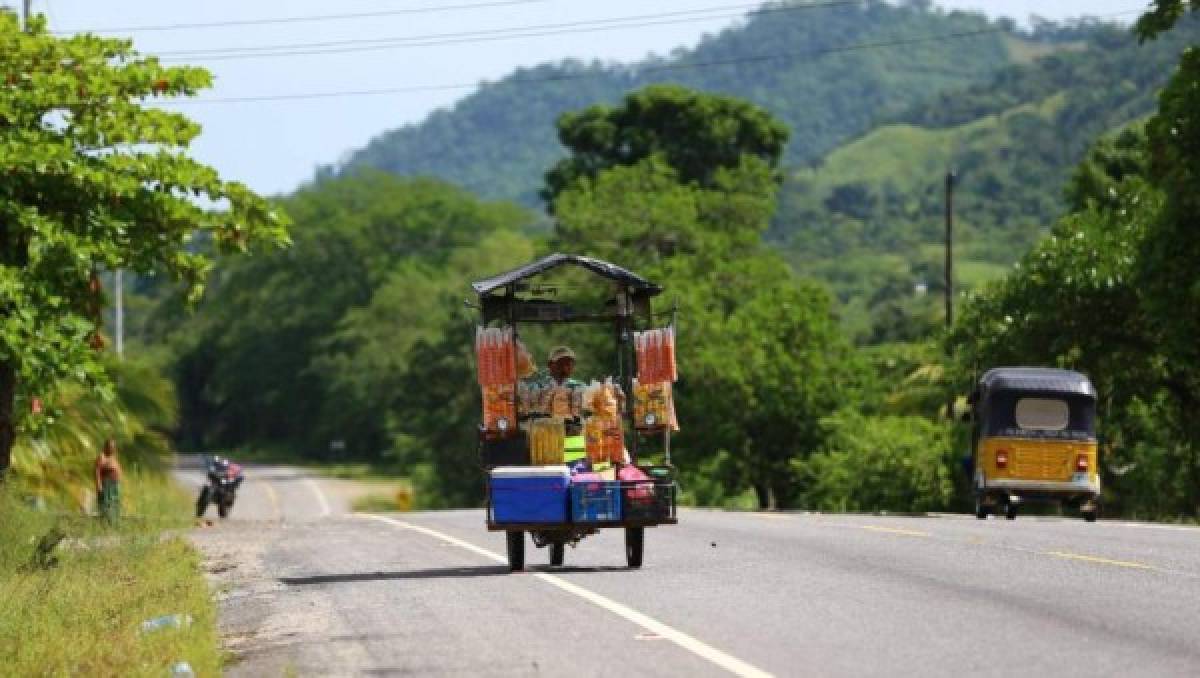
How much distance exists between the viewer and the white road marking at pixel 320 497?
81.6 m

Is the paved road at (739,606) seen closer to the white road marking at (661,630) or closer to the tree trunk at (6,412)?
the white road marking at (661,630)

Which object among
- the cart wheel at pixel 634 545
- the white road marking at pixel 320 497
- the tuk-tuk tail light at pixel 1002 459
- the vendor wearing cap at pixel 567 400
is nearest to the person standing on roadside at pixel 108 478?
the tuk-tuk tail light at pixel 1002 459

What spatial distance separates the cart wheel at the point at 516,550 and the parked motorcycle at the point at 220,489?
3718 centimetres

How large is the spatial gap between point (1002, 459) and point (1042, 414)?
3.42 ft

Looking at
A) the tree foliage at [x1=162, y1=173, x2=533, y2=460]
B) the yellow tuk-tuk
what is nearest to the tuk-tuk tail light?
the yellow tuk-tuk

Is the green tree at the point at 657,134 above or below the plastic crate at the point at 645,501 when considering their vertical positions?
above

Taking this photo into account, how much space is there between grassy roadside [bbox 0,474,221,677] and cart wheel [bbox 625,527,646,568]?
406cm

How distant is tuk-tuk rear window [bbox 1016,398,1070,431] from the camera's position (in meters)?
38.5

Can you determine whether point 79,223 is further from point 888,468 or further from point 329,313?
point 329,313

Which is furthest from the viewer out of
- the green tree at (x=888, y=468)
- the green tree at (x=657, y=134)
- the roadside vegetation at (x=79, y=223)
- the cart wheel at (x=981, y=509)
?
the green tree at (x=657, y=134)

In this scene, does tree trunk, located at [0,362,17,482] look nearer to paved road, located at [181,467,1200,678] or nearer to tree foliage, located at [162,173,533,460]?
paved road, located at [181,467,1200,678]

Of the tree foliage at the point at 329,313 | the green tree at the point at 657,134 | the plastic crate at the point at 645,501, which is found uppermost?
the green tree at the point at 657,134

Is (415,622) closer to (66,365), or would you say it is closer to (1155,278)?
(66,365)

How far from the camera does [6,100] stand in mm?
28250
